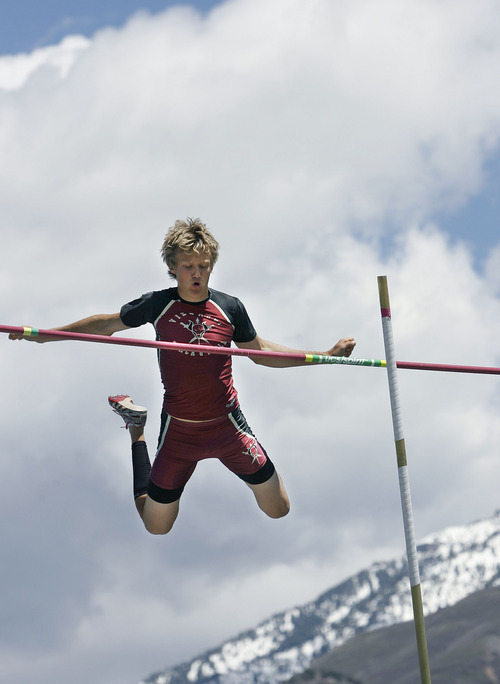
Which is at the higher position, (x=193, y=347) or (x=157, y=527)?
(x=193, y=347)

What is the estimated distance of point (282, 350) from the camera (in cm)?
1284

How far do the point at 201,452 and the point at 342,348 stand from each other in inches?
83.6

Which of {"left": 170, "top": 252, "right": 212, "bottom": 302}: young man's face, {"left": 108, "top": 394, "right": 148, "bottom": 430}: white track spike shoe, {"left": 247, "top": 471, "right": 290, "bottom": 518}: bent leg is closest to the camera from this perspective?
{"left": 170, "top": 252, "right": 212, "bottom": 302}: young man's face

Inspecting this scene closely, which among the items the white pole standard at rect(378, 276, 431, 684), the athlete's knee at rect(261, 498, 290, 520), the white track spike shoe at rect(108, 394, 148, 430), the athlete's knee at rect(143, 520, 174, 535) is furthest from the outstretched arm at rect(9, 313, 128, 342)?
the white pole standard at rect(378, 276, 431, 684)

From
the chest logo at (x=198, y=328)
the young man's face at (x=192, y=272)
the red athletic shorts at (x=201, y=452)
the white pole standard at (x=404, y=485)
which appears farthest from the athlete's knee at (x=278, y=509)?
the young man's face at (x=192, y=272)

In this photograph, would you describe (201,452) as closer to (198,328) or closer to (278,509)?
(278,509)

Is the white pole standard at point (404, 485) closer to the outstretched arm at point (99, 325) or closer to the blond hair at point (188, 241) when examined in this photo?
the blond hair at point (188, 241)

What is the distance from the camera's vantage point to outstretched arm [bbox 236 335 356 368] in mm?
12617

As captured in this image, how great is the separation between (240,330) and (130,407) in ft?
7.54

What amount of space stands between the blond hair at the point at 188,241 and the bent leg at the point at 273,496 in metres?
2.81

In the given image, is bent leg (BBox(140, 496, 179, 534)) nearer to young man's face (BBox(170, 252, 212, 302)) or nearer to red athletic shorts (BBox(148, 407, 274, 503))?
red athletic shorts (BBox(148, 407, 274, 503))

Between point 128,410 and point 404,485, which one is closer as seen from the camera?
point 404,485

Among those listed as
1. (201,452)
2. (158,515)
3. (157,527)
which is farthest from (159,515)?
(201,452)

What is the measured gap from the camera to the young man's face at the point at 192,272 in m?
11.8
